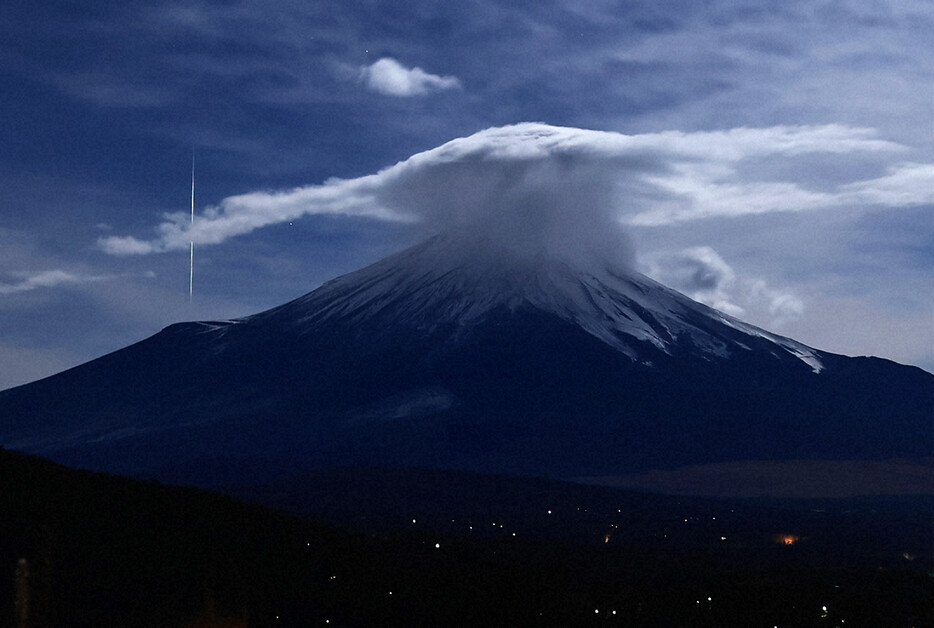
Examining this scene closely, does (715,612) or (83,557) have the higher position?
(83,557)

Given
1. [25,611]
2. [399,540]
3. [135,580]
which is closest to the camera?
[25,611]

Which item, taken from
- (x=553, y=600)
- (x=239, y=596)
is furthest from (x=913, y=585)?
(x=239, y=596)

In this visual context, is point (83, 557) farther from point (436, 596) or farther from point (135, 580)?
point (436, 596)

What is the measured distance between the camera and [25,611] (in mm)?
32875

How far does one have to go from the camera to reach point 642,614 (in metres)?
130

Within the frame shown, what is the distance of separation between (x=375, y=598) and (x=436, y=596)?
6.42 m

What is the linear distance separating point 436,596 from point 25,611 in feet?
348

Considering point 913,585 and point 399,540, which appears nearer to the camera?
point 913,585

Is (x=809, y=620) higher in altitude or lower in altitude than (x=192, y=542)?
lower

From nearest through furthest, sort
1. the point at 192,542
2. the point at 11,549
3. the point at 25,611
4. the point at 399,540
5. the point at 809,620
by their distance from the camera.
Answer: the point at 25,611, the point at 11,549, the point at 809,620, the point at 192,542, the point at 399,540

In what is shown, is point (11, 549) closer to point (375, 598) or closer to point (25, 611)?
point (375, 598)

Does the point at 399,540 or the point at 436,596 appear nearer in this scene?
the point at 436,596

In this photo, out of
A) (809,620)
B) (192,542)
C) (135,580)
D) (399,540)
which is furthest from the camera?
(399,540)

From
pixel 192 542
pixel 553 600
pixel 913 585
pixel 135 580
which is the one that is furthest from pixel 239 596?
pixel 913 585
